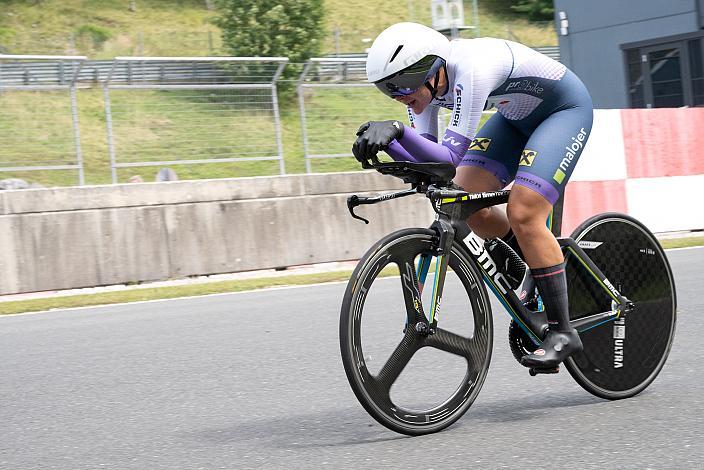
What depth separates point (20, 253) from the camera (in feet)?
37.7

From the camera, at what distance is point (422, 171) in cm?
442

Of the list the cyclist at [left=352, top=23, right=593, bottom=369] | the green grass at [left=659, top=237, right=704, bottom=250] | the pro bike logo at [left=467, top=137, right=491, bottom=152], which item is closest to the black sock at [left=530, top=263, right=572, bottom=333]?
the cyclist at [left=352, top=23, right=593, bottom=369]

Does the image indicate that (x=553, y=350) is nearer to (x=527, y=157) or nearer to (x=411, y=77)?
(x=527, y=157)

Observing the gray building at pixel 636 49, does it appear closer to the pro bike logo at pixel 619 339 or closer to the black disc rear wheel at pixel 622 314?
the black disc rear wheel at pixel 622 314

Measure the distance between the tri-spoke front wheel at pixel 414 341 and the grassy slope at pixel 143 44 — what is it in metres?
8.24

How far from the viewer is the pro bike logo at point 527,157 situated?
191 inches

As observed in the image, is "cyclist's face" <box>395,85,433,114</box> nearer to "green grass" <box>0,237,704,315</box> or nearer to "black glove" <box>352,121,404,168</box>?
"black glove" <box>352,121,404,168</box>

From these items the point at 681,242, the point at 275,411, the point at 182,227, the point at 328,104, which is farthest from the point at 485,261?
the point at 328,104

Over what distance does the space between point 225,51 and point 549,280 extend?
36661 millimetres

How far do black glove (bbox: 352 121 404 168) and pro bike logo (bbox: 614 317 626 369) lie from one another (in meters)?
1.72

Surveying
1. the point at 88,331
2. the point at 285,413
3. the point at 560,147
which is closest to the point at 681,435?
the point at 560,147

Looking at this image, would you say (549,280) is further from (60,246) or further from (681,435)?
(60,246)

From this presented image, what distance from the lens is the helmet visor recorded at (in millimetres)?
4434

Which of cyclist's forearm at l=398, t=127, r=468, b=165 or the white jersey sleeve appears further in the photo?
the white jersey sleeve
